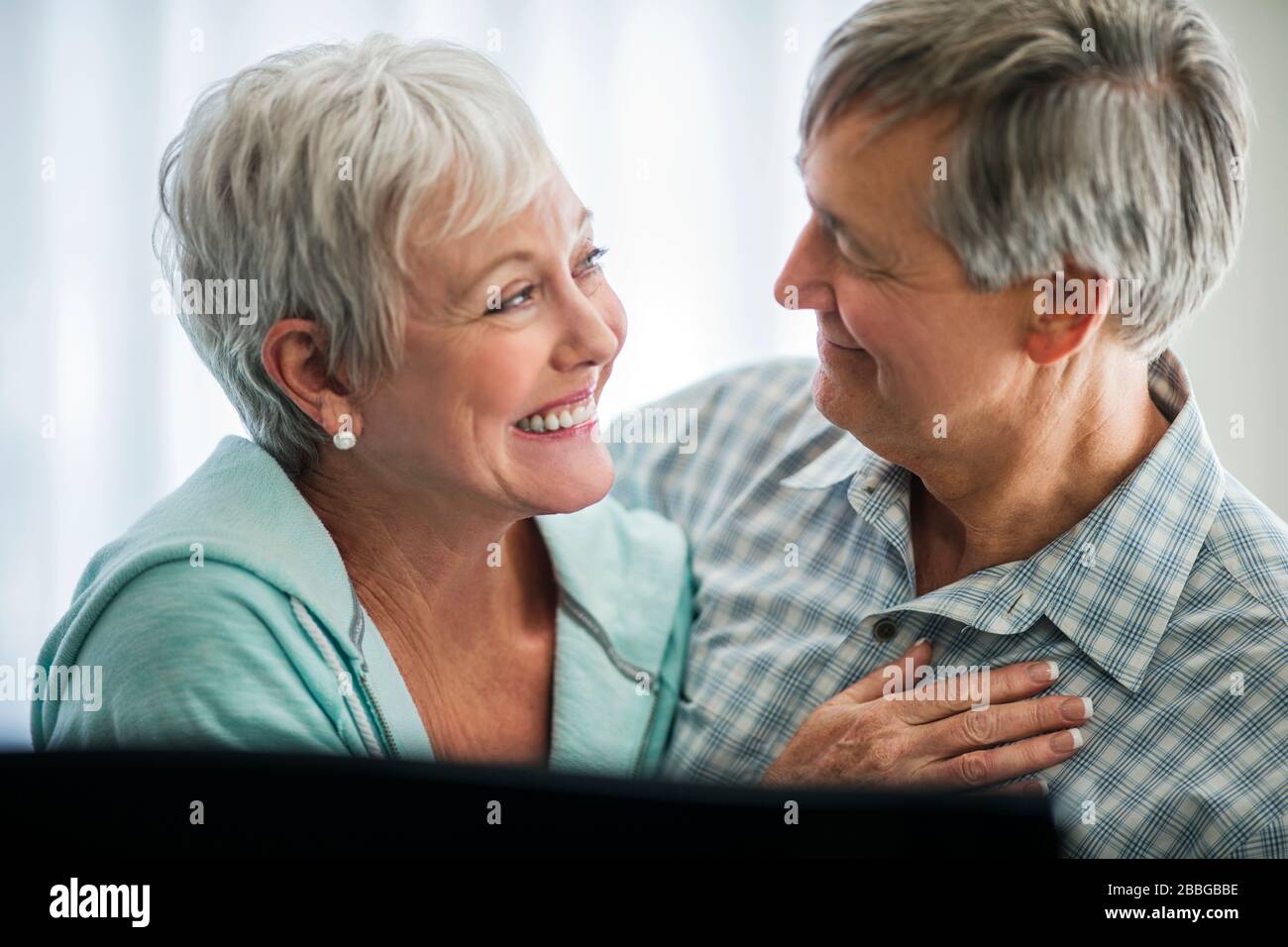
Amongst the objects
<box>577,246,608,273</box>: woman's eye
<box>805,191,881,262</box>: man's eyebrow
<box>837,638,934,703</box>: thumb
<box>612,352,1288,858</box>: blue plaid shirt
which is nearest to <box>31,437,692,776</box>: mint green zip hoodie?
<box>612,352,1288,858</box>: blue plaid shirt

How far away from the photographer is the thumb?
3.94 feet

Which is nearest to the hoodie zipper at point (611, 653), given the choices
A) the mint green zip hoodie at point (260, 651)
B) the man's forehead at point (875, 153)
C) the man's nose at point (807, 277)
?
the mint green zip hoodie at point (260, 651)

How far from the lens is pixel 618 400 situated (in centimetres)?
175

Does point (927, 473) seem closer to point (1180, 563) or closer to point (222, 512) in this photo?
point (1180, 563)

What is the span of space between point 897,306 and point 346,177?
1.56 ft

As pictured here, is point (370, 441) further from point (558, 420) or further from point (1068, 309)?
point (1068, 309)

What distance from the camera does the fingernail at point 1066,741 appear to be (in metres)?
1.10

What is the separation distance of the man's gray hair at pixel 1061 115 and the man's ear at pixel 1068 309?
0.04 ft

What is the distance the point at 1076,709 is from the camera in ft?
3.63

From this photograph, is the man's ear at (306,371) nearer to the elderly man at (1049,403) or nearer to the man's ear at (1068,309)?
the elderly man at (1049,403)

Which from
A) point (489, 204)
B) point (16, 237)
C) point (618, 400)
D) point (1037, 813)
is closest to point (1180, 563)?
point (1037, 813)

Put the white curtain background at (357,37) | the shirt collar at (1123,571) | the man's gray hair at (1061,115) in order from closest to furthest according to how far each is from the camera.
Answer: the man's gray hair at (1061,115) < the shirt collar at (1123,571) < the white curtain background at (357,37)

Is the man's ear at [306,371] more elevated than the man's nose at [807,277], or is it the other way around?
the man's nose at [807,277]

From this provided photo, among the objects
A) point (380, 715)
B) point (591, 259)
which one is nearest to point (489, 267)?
point (591, 259)
